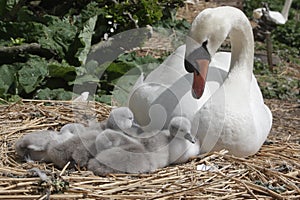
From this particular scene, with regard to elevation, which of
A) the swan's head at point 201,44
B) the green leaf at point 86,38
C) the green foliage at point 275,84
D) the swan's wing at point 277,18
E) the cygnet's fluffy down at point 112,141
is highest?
the swan's head at point 201,44

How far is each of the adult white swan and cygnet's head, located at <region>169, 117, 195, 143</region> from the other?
0.11m

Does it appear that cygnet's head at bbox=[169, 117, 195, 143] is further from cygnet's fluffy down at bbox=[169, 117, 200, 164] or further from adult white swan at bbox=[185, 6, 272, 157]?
adult white swan at bbox=[185, 6, 272, 157]

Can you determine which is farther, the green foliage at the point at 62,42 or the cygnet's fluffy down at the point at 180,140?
the green foliage at the point at 62,42

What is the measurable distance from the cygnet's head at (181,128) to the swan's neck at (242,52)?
1.89 ft

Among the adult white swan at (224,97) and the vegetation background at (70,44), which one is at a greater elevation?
the adult white swan at (224,97)

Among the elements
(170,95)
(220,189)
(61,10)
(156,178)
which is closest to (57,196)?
(156,178)

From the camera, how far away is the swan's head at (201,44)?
348cm

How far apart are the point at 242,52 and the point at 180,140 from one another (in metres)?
0.76

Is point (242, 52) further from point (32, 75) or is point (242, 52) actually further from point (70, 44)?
point (70, 44)

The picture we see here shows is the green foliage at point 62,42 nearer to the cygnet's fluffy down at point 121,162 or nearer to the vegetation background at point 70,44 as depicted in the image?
the vegetation background at point 70,44

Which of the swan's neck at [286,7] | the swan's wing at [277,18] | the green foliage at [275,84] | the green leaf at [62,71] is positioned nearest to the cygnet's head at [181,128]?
the green leaf at [62,71]

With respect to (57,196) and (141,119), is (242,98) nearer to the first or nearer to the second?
(141,119)

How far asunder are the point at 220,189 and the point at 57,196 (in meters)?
0.77

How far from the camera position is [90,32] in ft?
19.3
